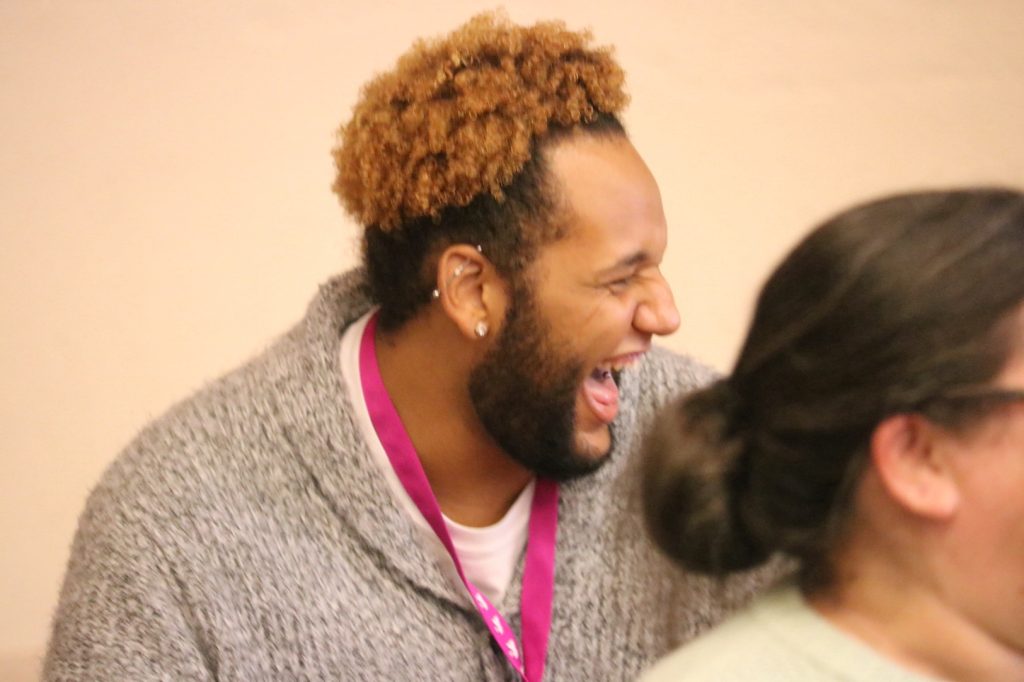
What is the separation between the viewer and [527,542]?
1.34 meters

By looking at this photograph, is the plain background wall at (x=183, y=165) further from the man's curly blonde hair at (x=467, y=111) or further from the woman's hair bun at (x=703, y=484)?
the woman's hair bun at (x=703, y=484)

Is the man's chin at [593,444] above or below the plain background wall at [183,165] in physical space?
below

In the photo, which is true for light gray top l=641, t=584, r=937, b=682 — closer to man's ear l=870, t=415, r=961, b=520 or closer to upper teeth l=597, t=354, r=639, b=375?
man's ear l=870, t=415, r=961, b=520

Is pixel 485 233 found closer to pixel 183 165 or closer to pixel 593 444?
pixel 593 444

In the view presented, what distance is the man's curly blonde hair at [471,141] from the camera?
1.22 meters

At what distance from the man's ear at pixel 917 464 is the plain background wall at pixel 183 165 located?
98 cm

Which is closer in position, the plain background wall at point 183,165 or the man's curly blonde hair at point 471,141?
the man's curly blonde hair at point 471,141

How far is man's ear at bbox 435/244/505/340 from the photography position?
1.25 metres

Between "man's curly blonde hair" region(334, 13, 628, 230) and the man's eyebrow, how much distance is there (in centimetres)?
15

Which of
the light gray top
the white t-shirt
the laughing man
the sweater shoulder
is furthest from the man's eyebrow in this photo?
the light gray top

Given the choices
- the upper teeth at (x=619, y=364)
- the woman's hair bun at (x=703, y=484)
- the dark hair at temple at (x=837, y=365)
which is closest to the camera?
the dark hair at temple at (x=837, y=365)

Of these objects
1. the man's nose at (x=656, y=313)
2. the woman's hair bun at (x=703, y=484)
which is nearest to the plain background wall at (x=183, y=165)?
the man's nose at (x=656, y=313)

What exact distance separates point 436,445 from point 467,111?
41 cm

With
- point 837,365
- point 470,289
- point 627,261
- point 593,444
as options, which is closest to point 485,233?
point 470,289
